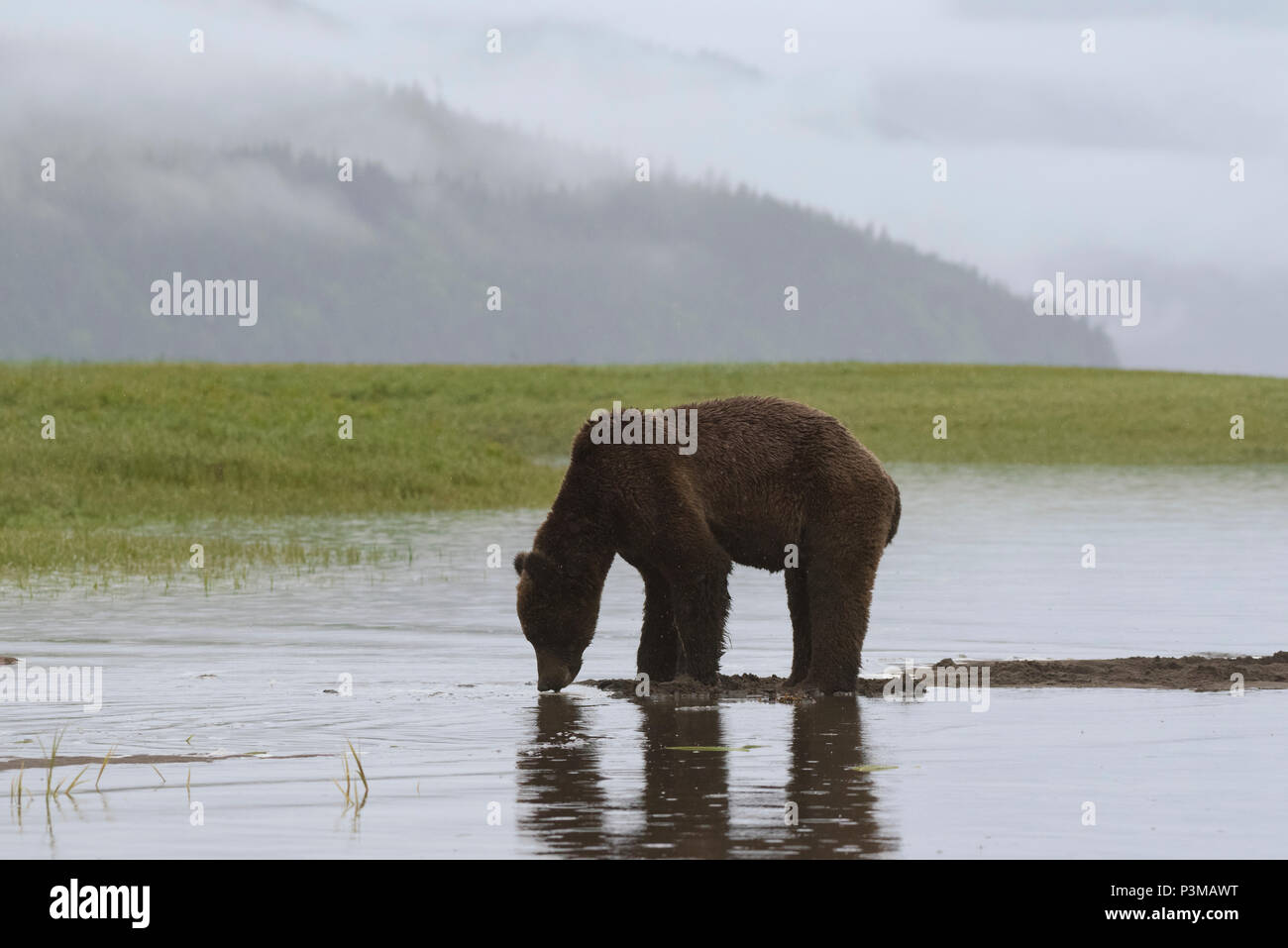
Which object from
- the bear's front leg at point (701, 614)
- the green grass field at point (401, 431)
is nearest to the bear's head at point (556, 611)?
the bear's front leg at point (701, 614)

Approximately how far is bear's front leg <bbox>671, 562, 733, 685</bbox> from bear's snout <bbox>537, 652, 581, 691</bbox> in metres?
0.80

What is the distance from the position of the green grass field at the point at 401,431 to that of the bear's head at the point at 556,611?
34.5 ft

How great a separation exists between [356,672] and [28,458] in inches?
888

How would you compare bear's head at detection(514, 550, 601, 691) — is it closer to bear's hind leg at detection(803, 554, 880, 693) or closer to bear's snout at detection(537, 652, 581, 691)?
bear's snout at detection(537, 652, 581, 691)

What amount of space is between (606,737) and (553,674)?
6.28 feet

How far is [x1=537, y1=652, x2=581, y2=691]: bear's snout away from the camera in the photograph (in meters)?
12.3

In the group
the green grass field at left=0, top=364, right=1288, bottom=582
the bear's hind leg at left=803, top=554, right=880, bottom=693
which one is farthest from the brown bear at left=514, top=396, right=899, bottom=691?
the green grass field at left=0, top=364, right=1288, bottom=582

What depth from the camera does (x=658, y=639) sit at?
41.6ft

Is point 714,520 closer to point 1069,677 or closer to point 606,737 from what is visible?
point 606,737

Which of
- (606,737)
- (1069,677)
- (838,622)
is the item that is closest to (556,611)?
(838,622)

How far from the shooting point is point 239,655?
14438 mm
